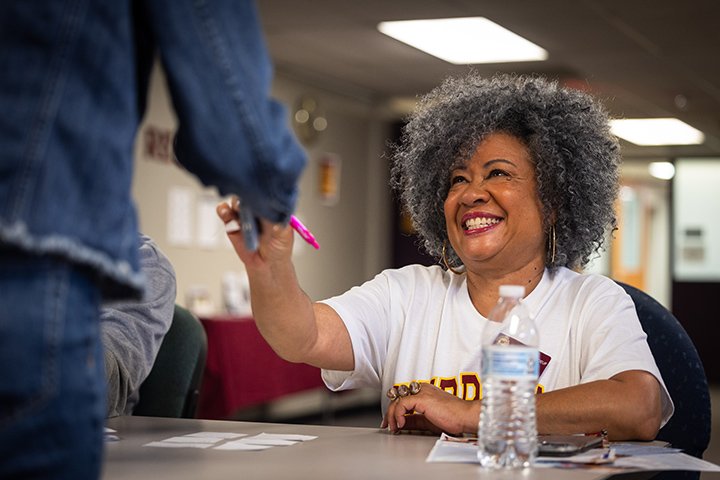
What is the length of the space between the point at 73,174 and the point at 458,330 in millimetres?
1372

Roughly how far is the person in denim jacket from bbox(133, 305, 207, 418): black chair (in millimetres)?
1413

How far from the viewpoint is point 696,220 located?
39.2 feet

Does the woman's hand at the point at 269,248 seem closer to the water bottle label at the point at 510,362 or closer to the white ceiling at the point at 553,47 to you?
the water bottle label at the point at 510,362

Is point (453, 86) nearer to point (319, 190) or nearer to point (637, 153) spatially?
point (319, 190)

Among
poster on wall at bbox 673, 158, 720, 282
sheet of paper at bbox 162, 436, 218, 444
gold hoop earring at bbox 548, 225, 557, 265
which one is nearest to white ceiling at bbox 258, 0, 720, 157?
poster on wall at bbox 673, 158, 720, 282

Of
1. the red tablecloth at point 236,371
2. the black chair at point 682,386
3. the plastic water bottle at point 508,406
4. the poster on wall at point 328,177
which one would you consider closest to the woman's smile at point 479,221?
the black chair at point 682,386

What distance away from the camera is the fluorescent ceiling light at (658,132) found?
10117 mm

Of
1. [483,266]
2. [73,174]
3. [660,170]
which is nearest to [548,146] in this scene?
[483,266]

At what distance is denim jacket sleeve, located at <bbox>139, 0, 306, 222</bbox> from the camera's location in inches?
36.6

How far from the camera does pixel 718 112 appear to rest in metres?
9.58

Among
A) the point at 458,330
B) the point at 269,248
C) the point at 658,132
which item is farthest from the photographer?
the point at 658,132

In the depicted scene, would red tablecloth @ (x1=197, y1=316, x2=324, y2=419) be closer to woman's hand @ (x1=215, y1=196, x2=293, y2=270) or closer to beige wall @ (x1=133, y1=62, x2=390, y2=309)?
beige wall @ (x1=133, y1=62, x2=390, y2=309)

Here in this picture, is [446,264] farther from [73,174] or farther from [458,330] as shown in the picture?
[73,174]

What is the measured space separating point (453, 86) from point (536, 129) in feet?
0.89
